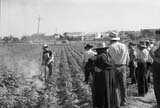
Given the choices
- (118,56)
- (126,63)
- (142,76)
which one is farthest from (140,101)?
(118,56)

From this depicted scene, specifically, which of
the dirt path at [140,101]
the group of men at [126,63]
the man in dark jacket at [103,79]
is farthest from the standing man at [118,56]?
the dirt path at [140,101]

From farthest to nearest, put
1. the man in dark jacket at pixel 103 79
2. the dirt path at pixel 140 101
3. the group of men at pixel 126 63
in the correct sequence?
the dirt path at pixel 140 101, the man in dark jacket at pixel 103 79, the group of men at pixel 126 63

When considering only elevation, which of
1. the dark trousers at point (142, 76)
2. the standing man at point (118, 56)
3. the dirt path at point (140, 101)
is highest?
the standing man at point (118, 56)

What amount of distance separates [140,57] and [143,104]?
146 centimetres

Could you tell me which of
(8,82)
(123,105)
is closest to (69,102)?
(123,105)

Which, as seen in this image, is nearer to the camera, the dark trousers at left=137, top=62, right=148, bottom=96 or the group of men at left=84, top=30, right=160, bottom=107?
the group of men at left=84, top=30, right=160, bottom=107

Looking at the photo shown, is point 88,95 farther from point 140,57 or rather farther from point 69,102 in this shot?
point 140,57

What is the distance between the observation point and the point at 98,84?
6242mm

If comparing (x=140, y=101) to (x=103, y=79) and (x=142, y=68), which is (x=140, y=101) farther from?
(x=103, y=79)

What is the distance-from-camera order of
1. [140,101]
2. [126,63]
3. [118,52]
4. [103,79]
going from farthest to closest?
[140,101]
[126,63]
[118,52]
[103,79]

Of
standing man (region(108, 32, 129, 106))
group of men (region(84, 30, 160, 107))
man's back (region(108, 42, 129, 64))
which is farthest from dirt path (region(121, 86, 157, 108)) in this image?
man's back (region(108, 42, 129, 64))

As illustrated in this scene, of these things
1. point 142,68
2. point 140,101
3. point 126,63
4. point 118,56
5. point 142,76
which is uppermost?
point 118,56

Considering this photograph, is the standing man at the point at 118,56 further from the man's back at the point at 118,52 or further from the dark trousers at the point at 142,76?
the dark trousers at the point at 142,76

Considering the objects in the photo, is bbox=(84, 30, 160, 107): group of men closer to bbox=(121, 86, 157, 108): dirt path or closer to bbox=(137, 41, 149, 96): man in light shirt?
bbox=(137, 41, 149, 96): man in light shirt
